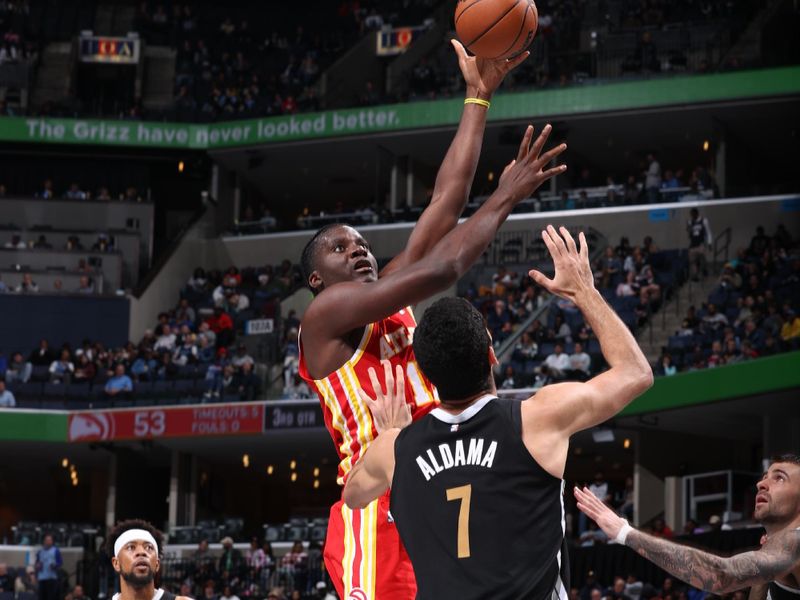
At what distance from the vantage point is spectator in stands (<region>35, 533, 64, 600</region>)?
28.1m

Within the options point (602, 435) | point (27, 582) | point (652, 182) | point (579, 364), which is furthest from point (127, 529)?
point (652, 182)

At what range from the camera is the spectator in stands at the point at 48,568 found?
28094mm

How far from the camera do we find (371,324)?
6230 millimetres

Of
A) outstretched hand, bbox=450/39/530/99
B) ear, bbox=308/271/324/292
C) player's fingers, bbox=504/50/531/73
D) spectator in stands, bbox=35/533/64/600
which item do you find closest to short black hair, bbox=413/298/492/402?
ear, bbox=308/271/324/292

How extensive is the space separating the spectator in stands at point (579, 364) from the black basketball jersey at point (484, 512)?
20.9m

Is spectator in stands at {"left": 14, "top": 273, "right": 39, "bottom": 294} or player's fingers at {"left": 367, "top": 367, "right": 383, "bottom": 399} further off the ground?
spectator in stands at {"left": 14, "top": 273, "right": 39, "bottom": 294}

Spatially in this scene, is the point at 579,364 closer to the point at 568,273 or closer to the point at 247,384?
the point at 247,384

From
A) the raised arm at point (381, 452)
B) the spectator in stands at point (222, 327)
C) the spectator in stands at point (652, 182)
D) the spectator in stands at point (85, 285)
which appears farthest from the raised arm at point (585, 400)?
the spectator in stands at point (85, 285)

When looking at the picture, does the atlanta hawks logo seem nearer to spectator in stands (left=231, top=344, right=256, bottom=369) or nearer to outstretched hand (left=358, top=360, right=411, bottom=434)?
outstretched hand (left=358, top=360, right=411, bottom=434)

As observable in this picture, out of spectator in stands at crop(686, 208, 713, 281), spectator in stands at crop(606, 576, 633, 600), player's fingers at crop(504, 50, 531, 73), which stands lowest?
spectator in stands at crop(606, 576, 633, 600)

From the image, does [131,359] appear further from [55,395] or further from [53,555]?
[53,555]

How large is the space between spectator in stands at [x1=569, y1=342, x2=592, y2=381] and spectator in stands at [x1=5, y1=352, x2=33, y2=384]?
45.9 ft

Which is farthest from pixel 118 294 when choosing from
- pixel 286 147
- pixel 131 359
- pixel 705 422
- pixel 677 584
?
pixel 677 584

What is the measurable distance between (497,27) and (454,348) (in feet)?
7.90
